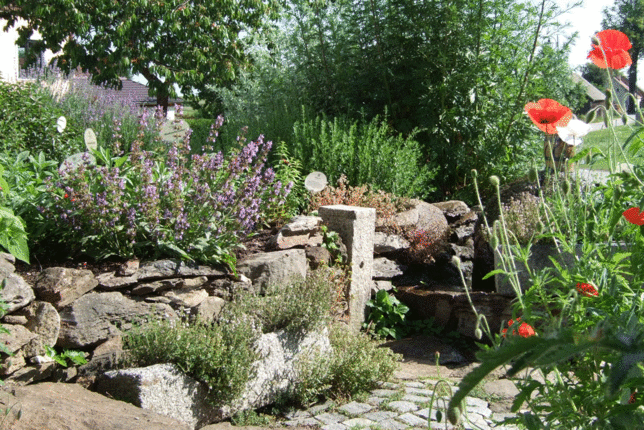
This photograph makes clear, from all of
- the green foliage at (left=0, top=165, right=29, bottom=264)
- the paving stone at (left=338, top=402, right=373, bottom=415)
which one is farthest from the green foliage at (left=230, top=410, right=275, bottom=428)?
the green foliage at (left=0, top=165, right=29, bottom=264)

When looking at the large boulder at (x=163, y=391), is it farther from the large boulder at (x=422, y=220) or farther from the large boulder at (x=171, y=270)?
the large boulder at (x=422, y=220)

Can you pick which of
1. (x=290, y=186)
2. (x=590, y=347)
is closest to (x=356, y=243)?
(x=290, y=186)

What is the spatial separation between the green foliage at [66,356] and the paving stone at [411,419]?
1900 mm

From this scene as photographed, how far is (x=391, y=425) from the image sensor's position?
11.6 ft

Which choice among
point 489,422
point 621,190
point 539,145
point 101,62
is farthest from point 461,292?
point 101,62

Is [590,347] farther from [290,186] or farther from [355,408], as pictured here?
[290,186]

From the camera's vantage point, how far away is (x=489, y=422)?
3.61 metres

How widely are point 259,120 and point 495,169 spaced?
10.2ft

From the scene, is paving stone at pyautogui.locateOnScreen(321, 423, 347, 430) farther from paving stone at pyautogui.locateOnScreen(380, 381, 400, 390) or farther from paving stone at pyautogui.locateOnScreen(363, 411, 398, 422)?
paving stone at pyautogui.locateOnScreen(380, 381, 400, 390)

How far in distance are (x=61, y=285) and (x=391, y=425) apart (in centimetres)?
210

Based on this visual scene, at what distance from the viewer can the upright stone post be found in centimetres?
530

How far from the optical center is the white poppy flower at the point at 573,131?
2.12m

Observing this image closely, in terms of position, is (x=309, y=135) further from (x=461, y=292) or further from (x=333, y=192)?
(x=461, y=292)

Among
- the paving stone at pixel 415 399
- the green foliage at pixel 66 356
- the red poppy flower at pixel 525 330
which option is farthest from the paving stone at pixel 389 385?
the red poppy flower at pixel 525 330
